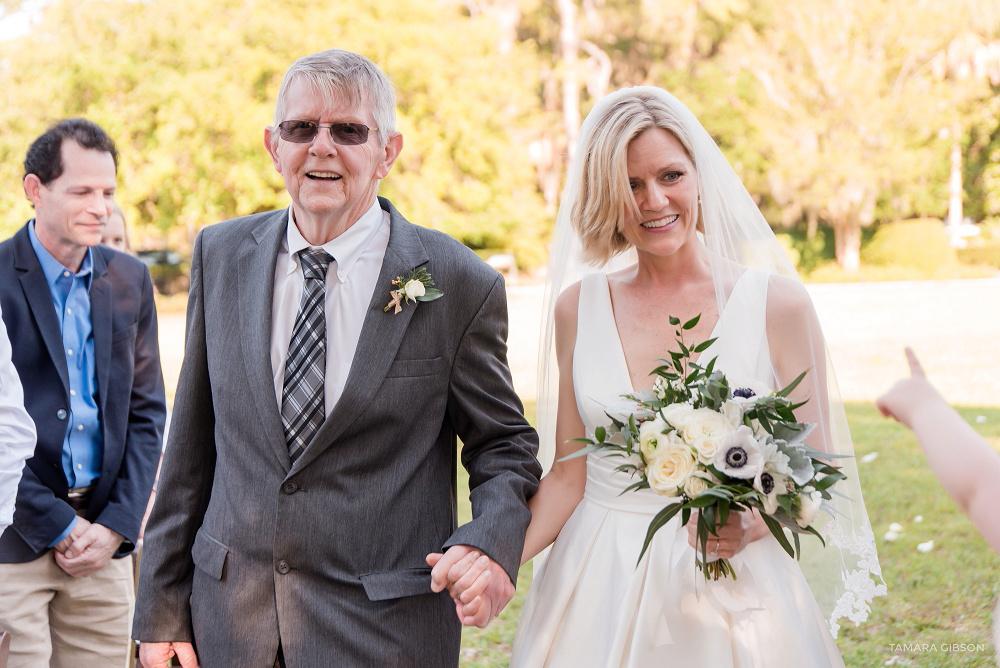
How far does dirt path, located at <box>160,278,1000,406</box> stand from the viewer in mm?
15375

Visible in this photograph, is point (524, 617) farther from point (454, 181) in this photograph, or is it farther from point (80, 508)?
point (454, 181)

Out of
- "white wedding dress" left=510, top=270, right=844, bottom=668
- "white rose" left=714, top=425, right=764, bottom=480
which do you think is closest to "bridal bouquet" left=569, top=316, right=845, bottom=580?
"white rose" left=714, top=425, right=764, bottom=480

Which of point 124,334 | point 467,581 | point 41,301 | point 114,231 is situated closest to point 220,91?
point 114,231

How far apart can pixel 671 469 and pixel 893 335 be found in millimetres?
18259

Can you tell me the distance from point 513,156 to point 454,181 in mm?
2109

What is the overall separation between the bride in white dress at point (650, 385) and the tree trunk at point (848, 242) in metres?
29.5

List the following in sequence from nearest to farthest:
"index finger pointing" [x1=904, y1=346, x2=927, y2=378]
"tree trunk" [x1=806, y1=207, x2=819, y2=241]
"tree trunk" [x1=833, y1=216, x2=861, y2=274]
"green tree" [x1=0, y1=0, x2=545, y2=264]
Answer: "index finger pointing" [x1=904, y1=346, x2=927, y2=378] < "green tree" [x1=0, y1=0, x2=545, y2=264] < "tree trunk" [x1=833, y1=216, x2=861, y2=274] < "tree trunk" [x1=806, y1=207, x2=819, y2=241]

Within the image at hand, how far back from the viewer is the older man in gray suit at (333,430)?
2.95m

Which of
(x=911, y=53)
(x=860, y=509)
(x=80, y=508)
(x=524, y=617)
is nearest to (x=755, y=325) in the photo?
(x=860, y=509)

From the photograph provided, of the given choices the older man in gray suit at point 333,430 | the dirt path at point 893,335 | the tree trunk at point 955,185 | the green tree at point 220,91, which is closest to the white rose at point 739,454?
the older man in gray suit at point 333,430

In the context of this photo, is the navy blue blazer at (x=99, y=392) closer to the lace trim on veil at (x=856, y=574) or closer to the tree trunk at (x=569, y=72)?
the lace trim on veil at (x=856, y=574)

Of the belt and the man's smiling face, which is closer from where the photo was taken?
the man's smiling face

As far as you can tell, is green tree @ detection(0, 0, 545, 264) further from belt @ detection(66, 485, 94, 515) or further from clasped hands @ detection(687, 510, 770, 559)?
clasped hands @ detection(687, 510, 770, 559)

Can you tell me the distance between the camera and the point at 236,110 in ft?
83.1
